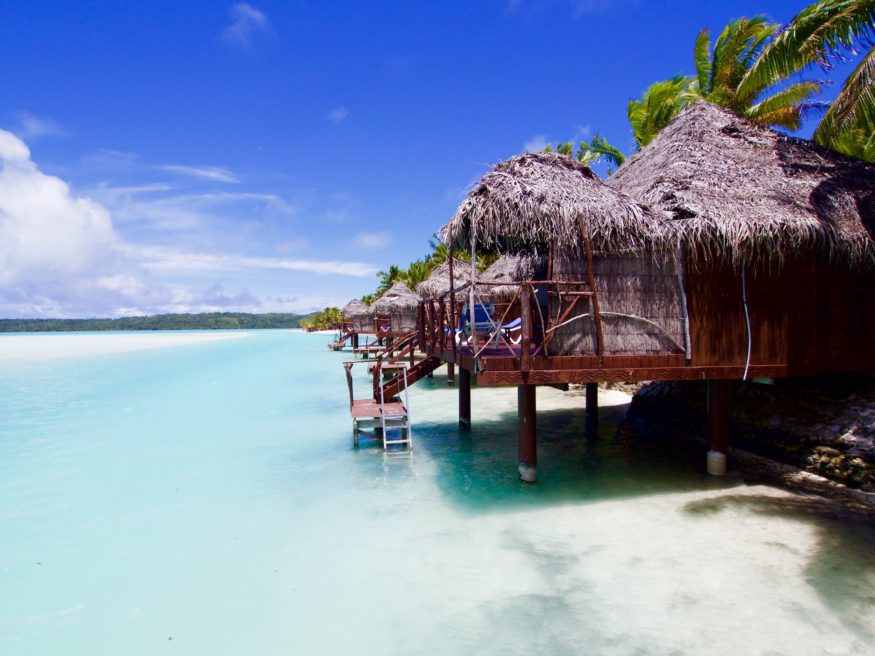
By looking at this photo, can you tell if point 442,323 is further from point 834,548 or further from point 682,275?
point 834,548

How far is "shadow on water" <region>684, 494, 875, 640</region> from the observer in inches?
188

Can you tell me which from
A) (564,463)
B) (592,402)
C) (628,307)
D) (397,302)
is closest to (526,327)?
(628,307)

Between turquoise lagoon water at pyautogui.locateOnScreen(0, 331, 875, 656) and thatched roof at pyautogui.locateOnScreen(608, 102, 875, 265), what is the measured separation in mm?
3343

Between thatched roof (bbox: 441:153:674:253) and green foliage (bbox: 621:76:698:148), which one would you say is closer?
thatched roof (bbox: 441:153:674:253)

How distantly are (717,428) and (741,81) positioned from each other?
1011cm

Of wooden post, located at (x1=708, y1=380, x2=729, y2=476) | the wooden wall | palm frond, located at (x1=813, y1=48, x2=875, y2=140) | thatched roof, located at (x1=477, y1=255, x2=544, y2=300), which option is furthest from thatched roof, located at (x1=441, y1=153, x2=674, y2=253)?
thatched roof, located at (x1=477, y1=255, x2=544, y2=300)

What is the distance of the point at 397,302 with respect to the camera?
26.6 meters

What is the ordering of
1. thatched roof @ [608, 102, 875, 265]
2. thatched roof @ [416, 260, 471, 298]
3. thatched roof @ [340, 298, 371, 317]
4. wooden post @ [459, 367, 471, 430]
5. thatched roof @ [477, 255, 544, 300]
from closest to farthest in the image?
thatched roof @ [608, 102, 875, 265]
thatched roof @ [477, 255, 544, 300]
wooden post @ [459, 367, 471, 430]
thatched roof @ [416, 260, 471, 298]
thatched roof @ [340, 298, 371, 317]

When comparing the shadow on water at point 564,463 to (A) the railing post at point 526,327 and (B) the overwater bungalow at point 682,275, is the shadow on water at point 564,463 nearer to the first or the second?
(B) the overwater bungalow at point 682,275

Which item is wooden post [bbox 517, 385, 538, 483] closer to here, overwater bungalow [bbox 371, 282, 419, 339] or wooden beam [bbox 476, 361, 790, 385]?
wooden beam [bbox 476, 361, 790, 385]

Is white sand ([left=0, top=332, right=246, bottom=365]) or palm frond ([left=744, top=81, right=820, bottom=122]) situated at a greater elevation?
palm frond ([left=744, top=81, right=820, bottom=122])

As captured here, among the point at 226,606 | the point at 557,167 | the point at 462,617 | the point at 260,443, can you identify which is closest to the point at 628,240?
the point at 557,167

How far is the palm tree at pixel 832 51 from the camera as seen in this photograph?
6.98 m

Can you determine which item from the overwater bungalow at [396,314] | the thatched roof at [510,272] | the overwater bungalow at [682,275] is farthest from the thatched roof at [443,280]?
the overwater bungalow at [682,275]
